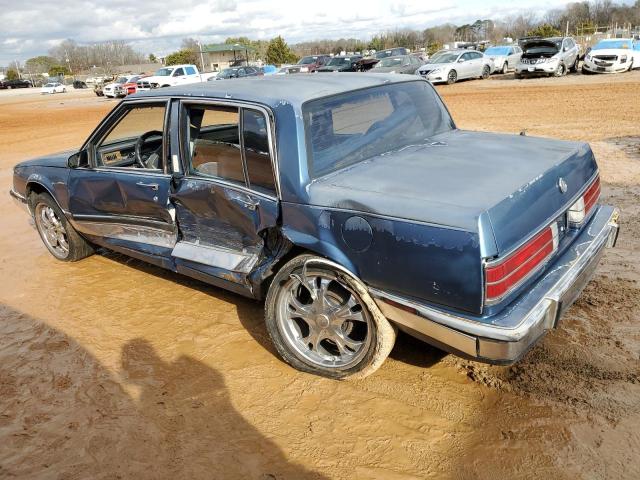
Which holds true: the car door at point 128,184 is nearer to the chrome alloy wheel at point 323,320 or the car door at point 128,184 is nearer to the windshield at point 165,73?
the chrome alloy wheel at point 323,320

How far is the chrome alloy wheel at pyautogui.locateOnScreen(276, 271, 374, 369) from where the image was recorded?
3.21m

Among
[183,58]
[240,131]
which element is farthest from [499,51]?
[183,58]

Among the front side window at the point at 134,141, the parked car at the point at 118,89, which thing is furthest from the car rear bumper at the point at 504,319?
the parked car at the point at 118,89

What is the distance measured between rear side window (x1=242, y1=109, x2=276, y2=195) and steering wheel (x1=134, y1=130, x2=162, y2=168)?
1136 mm

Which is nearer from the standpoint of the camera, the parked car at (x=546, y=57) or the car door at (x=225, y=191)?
the car door at (x=225, y=191)

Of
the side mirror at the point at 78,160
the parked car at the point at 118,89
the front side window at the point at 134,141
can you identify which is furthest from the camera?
the parked car at the point at 118,89

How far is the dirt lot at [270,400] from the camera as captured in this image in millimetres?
2729

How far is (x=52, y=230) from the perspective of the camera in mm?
5789

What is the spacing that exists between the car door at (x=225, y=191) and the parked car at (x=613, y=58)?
22316 mm

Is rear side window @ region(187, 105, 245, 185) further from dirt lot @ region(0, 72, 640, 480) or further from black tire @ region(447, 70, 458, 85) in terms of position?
black tire @ region(447, 70, 458, 85)

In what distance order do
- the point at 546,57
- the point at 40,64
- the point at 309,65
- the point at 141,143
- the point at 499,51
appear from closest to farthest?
the point at 141,143, the point at 546,57, the point at 499,51, the point at 309,65, the point at 40,64

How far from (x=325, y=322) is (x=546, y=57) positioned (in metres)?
22.8

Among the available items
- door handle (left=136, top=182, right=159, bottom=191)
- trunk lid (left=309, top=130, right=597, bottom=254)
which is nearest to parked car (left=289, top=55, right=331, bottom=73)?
door handle (left=136, top=182, right=159, bottom=191)

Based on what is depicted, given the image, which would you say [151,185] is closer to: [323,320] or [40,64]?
[323,320]
